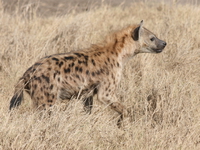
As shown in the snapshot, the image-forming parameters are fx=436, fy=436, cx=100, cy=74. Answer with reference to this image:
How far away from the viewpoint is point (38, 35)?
7.39 metres

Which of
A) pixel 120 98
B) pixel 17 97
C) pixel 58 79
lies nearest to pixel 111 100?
pixel 120 98

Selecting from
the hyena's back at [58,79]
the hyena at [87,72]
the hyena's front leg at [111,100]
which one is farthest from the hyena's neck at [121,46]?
the hyena's front leg at [111,100]

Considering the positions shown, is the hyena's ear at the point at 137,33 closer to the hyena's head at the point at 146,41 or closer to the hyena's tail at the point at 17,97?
the hyena's head at the point at 146,41

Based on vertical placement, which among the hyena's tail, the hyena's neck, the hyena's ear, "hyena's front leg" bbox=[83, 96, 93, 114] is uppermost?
the hyena's ear

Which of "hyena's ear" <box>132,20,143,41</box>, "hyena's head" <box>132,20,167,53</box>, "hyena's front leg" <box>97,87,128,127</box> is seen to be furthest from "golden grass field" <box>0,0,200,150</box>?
"hyena's ear" <box>132,20,143,41</box>

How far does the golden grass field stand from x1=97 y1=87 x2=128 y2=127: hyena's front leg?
10 cm

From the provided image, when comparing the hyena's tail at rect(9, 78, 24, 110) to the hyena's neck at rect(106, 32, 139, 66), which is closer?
the hyena's tail at rect(9, 78, 24, 110)

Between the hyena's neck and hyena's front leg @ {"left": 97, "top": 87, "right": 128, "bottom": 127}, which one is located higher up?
the hyena's neck

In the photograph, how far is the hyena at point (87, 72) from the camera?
15.0ft

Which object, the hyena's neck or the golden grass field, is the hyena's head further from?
the golden grass field

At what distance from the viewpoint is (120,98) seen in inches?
221

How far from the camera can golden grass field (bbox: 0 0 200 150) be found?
13.0ft

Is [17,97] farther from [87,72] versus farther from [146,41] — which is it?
[146,41]

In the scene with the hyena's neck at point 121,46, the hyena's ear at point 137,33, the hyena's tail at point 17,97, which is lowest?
the hyena's tail at point 17,97
